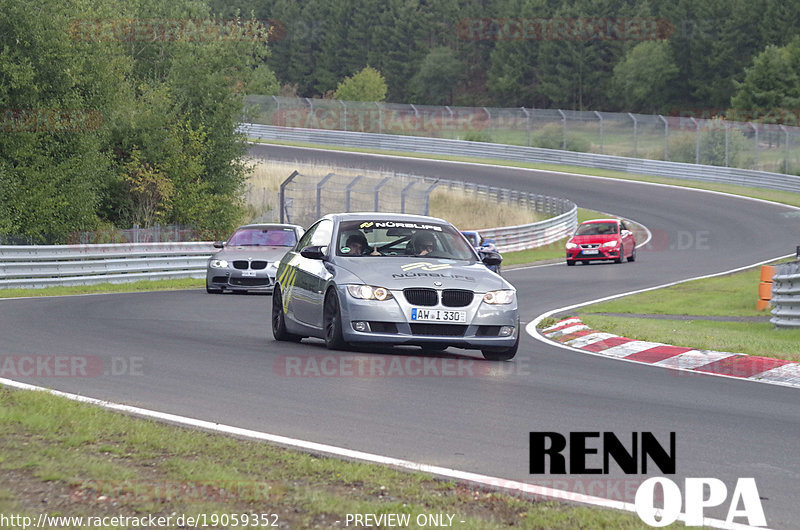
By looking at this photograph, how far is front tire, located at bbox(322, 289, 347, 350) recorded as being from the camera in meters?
11.4

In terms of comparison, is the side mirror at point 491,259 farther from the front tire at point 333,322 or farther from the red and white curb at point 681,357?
the red and white curb at point 681,357

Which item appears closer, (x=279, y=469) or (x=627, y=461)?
(x=279, y=469)

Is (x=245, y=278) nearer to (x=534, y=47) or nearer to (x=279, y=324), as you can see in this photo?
(x=279, y=324)

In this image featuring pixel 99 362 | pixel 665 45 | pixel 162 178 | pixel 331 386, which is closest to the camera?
pixel 331 386

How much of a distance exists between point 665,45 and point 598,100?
392 inches

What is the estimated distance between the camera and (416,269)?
38.2 ft

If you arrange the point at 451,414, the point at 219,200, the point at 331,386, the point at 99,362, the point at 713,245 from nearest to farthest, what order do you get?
the point at 451,414, the point at 331,386, the point at 99,362, the point at 219,200, the point at 713,245

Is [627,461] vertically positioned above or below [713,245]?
above

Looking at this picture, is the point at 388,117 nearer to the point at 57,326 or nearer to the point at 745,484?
the point at 57,326

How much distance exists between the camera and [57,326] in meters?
14.3

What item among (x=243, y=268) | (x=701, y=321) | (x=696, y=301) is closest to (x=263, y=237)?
(x=243, y=268)

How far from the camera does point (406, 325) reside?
36.6 feet

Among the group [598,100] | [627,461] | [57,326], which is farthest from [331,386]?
[598,100]

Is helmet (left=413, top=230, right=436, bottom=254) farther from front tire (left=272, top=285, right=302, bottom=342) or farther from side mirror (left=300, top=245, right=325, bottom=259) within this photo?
front tire (left=272, top=285, right=302, bottom=342)
